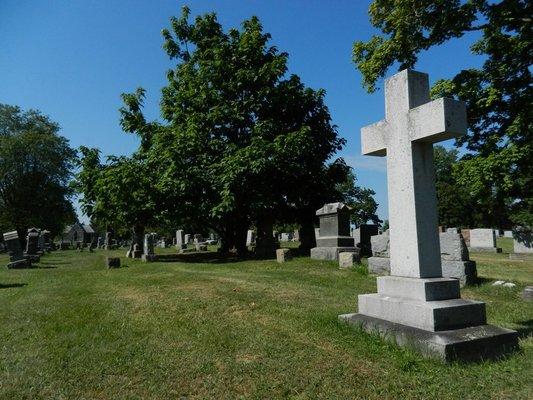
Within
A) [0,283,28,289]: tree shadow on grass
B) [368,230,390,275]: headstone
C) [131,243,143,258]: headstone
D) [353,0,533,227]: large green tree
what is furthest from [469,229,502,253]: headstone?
[0,283,28,289]: tree shadow on grass

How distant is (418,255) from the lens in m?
4.76

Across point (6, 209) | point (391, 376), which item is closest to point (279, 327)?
point (391, 376)

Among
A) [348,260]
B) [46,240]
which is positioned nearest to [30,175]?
[46,240]

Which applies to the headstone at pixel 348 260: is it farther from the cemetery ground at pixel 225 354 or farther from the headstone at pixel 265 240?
the headstone at pixel 265 240

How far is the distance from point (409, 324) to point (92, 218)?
18.8 meters

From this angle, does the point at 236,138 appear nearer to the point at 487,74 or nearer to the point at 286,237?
the point at 487,74

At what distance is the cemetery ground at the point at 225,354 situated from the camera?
3.50 metres

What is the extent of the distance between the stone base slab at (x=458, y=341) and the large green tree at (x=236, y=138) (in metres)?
12.5

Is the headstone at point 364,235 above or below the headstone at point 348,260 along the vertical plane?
above

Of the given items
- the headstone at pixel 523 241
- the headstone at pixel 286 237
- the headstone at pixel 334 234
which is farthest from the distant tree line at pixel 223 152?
the headstone at pixel 286 237

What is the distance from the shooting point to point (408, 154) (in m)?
4.99

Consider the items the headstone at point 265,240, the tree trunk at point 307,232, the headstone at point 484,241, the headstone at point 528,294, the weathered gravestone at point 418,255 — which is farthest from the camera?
the headstone at point 484,241

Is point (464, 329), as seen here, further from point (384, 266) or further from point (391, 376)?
point (384, 266)

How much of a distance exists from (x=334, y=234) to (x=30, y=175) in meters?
42.4
